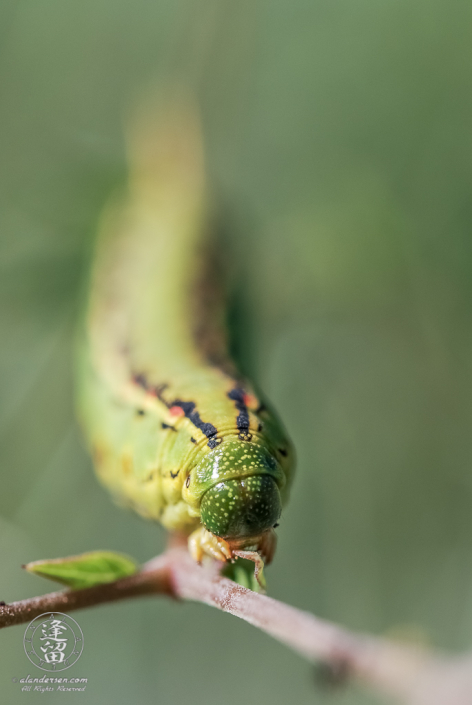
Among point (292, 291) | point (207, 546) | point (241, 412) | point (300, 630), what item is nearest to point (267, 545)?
point (207, 546)

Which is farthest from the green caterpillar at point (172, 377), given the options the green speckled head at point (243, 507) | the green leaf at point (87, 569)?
the green leaf at point (87, 569)

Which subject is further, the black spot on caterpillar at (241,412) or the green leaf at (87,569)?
the black spot on caterpillar at (241,412)

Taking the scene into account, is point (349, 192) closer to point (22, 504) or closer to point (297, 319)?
point (297, 319)

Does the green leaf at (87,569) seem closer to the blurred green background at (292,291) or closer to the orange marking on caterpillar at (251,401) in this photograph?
the orange marking on caterpillar at (251,401)

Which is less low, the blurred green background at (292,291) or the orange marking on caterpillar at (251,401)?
the blurred green background at (292,291)

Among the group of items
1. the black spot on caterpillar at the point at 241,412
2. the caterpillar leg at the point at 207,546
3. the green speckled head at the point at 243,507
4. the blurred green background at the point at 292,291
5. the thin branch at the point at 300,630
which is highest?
the blurred green background at the point at 292,291

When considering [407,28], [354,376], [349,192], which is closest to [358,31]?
[407,28]

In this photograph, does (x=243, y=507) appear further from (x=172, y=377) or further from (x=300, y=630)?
(x=172, y=377)
